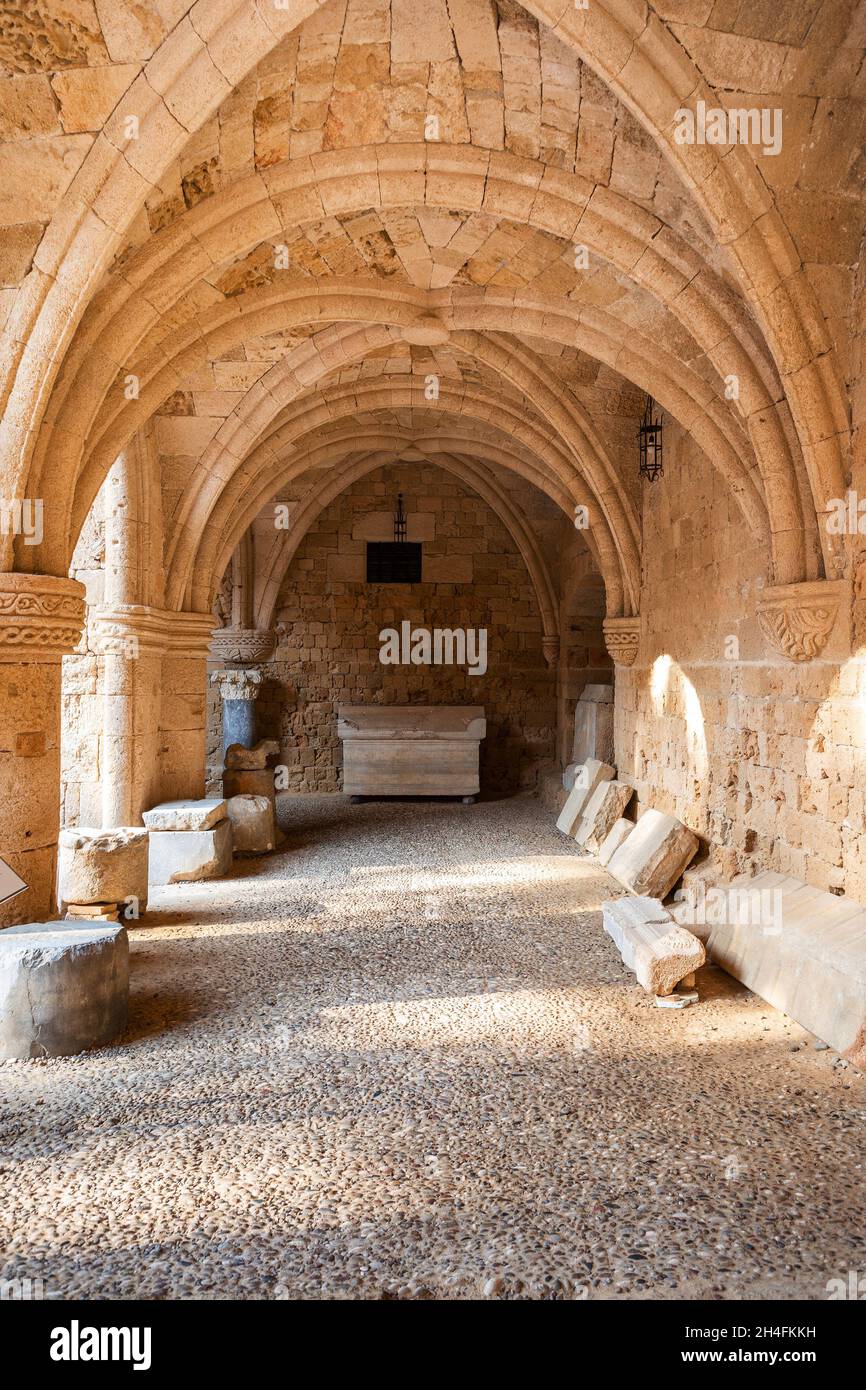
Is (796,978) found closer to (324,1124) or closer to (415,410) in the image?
(324,1124)

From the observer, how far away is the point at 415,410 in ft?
29.0

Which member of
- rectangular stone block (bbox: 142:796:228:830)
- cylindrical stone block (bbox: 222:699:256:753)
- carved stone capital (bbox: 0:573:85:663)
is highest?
carved stone capital (bbox: 0:573:85:663)

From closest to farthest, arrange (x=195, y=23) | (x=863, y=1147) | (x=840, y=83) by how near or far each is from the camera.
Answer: (x=863, y=1147) → (x=195, y=23) → (x=840, y=83)

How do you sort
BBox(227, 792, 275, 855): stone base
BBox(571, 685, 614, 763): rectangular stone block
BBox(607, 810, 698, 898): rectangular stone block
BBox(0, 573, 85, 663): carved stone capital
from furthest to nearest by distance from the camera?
BBox(571, 685, 614, 763): rectangular stone block < BBox(227, 792, 275, 855): stone base < BBox(607, 810, 698, 898): rectangular stone block < BBox(0, 573, 85, 663): carved stone capital

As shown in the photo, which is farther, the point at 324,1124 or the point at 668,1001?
the point at 668,1001

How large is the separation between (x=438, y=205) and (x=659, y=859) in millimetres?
3947

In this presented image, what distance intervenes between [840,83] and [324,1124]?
4323 mm

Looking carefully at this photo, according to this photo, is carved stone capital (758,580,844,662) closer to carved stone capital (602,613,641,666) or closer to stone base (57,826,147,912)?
carved stone capital (602,613,641,666)

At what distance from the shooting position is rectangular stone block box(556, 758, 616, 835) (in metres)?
8.20

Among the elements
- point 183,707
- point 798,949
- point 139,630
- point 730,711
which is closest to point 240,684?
point 183,707

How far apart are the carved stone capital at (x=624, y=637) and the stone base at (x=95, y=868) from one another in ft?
13.9

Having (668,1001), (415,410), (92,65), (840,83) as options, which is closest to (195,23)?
(92,65)

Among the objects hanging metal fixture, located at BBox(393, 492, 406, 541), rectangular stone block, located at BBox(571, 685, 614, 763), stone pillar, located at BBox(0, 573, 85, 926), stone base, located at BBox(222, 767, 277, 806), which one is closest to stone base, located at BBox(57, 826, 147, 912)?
stone pillar, located at BBox(0, 573, 85, 926)

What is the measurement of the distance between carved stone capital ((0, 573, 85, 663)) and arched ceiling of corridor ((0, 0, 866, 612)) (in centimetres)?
13
